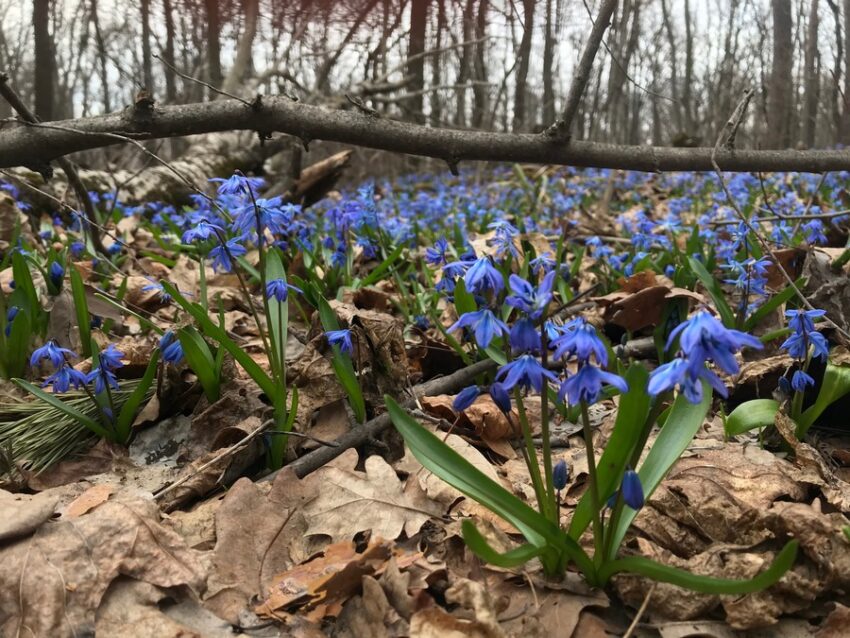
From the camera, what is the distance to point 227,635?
130 centimetres

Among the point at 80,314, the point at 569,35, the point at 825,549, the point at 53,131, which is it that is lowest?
the point at 825,549

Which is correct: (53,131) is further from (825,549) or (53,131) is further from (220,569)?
(825,549)

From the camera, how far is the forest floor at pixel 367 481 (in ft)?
4.33

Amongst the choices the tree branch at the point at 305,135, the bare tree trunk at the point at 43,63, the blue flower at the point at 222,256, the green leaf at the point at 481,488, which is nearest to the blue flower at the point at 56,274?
the tree branch at the point at 305,135

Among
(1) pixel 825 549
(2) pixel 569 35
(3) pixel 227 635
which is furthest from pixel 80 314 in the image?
(2) pixel 569 35

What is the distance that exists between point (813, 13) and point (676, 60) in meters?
8.48

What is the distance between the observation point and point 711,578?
3.72 ft

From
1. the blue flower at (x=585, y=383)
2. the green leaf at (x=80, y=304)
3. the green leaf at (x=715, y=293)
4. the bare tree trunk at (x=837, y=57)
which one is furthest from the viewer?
the bare tree trunk at (x=837, y=57)

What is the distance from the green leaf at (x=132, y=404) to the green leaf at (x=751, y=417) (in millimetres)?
1757

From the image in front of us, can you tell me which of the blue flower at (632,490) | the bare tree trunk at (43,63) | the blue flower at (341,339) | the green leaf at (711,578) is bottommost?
the green leaf at (711,578)

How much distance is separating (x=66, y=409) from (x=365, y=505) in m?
1.03

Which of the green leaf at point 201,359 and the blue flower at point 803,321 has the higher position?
the blue flower at point 803,321

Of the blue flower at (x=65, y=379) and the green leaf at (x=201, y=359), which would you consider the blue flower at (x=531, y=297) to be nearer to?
the green leaf at (x=201, y=359)

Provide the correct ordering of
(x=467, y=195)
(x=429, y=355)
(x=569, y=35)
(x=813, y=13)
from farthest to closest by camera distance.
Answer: (x=813, y=13)
(x=569, y=35)
(x=467, y=195)
(x=429, y=355)
